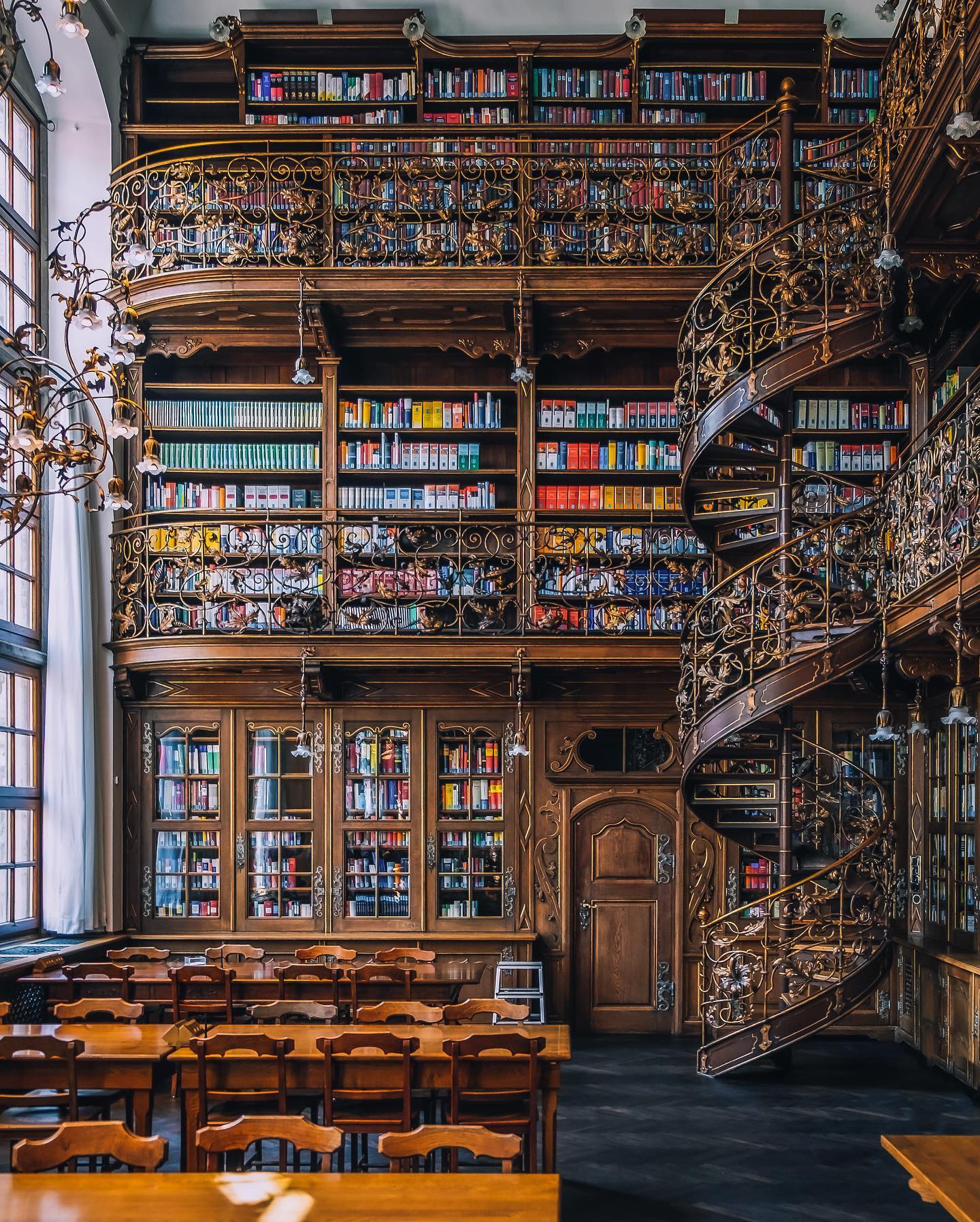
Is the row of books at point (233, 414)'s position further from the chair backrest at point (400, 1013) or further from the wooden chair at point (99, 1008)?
the chair backrest at point (400, 1013)

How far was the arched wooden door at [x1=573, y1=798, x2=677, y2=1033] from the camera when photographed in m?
9.10

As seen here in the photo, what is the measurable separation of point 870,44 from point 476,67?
307 centimetres

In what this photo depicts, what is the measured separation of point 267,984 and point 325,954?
88cm

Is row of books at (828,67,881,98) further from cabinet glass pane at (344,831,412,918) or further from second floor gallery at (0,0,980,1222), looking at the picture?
cabinet glass pane at (344,831,412,918)

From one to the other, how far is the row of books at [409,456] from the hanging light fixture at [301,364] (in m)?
0.64

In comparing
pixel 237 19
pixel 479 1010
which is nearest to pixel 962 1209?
pixel 479 1010

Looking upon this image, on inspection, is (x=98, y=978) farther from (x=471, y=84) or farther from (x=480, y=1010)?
(x=471, y=84)

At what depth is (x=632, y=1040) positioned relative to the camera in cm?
884

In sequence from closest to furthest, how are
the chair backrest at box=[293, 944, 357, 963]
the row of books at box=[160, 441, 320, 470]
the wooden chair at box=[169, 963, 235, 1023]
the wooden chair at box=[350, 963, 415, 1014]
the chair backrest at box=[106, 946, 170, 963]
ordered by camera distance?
the wooden chair at box=[169, 963, 235, 1023] < the wooden chair at box=[350, 963, 415, 1014] < the chair backrest at box=[293, 944, 357, 963] < the chair backrest at box=[106, 946, 170, 963] < the row of books at box=[160, 441, 320, 470]

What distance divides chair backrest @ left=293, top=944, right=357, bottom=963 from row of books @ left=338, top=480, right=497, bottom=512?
329 cm

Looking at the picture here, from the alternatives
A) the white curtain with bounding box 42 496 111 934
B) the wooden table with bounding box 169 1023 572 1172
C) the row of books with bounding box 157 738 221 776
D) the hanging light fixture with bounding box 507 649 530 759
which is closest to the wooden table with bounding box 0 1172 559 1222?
the wooden table with bounding box 169 1023 572 1172

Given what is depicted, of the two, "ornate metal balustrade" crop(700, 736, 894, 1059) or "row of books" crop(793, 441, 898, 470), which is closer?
"ornate metal balustrade" crop(700, 736, 894, 1059)

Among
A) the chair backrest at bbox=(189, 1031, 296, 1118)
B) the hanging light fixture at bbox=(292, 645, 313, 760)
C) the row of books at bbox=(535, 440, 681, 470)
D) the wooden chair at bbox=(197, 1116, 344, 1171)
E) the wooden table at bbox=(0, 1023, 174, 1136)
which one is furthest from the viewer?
the row of books at bbox=(535, 440, 681, 470)

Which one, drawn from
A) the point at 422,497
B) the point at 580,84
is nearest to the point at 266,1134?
the point at 422,497
